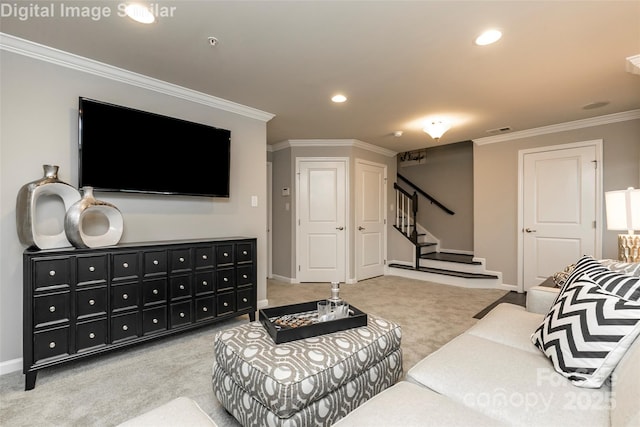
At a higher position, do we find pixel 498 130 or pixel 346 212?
pixel 498 130

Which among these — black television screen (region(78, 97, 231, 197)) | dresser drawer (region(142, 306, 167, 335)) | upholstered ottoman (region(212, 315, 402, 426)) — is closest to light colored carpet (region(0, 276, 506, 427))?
dresser drawer (region(142, 306, 167, 335))

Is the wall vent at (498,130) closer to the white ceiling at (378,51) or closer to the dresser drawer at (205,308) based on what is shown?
the white ceiling at (378,51)

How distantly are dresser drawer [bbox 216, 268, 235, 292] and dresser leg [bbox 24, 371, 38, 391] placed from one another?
1.27m

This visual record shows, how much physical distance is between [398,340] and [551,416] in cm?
84

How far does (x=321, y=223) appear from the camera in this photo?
4871mm

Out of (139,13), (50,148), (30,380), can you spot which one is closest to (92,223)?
(50,148)

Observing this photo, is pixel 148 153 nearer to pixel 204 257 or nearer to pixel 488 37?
pixel 204 257

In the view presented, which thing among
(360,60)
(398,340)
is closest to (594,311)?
(398,340)

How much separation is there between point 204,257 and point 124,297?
2.15 feet

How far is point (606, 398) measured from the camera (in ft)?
3.46

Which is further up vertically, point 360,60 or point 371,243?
point 360,60

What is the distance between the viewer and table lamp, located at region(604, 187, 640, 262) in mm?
2184

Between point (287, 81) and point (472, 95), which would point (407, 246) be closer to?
point (472, 95)

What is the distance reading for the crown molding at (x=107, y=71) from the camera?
2078 mm
